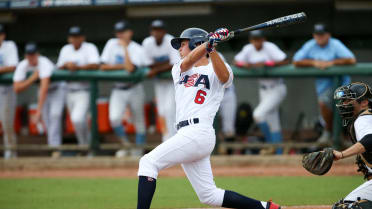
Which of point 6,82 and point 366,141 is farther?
point 6,82

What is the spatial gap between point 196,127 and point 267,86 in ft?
14.7

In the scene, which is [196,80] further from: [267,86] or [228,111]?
[228,111]

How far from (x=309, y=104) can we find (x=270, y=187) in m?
3.90

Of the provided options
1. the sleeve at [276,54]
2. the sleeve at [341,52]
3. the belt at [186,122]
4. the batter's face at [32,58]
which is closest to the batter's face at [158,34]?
the sleeve at [276,54]

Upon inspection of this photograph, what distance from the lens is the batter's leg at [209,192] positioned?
452cm

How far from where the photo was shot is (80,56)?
30.1 ft

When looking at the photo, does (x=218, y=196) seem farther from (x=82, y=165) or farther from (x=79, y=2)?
(x=79, y=2)

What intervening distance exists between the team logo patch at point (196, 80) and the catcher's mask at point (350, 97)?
0.98 meters

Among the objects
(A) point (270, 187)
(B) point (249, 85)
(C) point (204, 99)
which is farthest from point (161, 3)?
(C) point (204, 99)

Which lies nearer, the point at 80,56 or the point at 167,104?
the point at 167,104

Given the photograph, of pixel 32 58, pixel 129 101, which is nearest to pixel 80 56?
pixel 32 58

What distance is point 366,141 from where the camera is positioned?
4.25 m

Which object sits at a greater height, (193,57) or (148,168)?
(193,57)

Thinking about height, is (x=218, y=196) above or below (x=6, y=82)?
below
